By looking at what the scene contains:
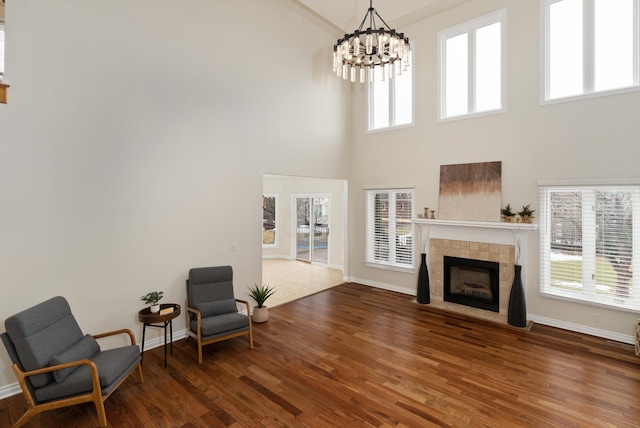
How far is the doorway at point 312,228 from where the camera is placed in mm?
9422

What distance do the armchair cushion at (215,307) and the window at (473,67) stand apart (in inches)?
198

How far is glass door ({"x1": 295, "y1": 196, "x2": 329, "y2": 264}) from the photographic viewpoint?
9.43 metres

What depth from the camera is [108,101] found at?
142 inches

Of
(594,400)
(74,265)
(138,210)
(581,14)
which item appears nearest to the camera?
(594,400)

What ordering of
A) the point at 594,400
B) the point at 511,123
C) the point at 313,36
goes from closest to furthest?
the point at 594,400 → the point at 511,123 → the point at 313,36

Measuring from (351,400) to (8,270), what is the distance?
3.61 meters

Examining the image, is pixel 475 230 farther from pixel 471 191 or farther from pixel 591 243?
pixel 591 243

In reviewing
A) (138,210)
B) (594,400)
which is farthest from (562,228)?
(138,210)

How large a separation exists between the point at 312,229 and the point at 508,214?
228 inches

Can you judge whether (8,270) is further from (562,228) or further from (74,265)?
(562,228)

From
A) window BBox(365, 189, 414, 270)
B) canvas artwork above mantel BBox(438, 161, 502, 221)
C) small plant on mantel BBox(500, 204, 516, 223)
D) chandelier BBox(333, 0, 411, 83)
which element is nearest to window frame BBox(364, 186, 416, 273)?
window BBox(365, 189, 414, 270)

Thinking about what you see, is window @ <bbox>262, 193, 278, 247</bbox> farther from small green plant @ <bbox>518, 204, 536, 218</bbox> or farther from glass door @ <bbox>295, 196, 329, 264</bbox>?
small green plant @ <bbox>518, 204, 536, 218</bbox>

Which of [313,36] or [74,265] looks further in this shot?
[313,36]

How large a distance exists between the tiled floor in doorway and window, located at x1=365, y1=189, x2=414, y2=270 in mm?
1227
